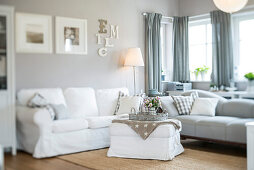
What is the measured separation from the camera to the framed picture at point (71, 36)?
577 centimetres

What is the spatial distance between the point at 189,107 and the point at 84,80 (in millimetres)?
1885

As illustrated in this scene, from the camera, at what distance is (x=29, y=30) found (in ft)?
17.8

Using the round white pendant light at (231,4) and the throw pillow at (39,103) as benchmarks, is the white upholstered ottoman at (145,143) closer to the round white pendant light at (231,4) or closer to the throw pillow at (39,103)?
the throw pillow at (39,103)

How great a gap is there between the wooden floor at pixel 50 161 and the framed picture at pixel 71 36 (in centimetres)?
189

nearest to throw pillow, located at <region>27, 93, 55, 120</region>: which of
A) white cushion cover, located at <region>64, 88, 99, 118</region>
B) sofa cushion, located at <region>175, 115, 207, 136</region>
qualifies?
white cushion cover, located at <region>64, 88, 99, 118</region>

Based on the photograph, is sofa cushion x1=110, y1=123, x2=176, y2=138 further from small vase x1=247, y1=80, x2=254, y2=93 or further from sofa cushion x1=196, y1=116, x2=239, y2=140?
small vase x1=247, y1=80, x2=254, y2=93

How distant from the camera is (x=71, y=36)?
5945 millimetres

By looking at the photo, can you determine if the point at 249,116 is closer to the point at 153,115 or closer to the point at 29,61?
the point at 153,115

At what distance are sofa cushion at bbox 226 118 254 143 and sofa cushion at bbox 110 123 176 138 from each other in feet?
→ 2.60

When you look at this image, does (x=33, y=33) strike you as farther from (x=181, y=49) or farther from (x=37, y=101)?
(x=181, y=49)

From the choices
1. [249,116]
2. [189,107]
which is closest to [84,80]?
[189,107]

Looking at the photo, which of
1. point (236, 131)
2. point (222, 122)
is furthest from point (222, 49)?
point (236, 131)

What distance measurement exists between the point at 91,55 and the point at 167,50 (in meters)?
2.15

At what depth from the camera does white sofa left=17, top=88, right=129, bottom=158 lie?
4680 mm
